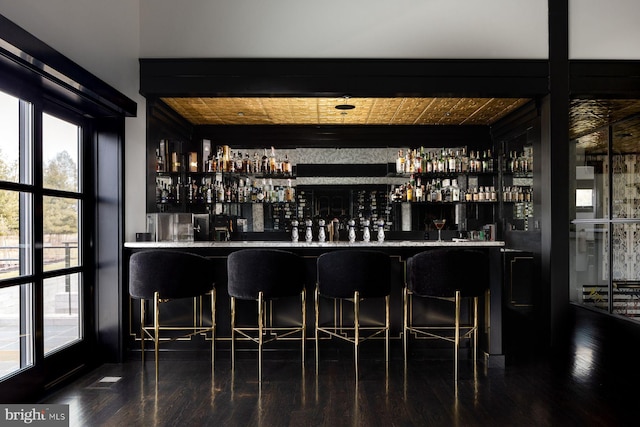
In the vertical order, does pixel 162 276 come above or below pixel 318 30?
below

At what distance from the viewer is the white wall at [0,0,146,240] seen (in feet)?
10.1

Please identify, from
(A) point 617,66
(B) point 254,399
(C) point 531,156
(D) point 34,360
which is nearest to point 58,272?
(D) point 34,360

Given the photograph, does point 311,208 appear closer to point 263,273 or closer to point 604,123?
point 263,273

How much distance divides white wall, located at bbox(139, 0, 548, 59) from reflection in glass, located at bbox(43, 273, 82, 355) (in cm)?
234

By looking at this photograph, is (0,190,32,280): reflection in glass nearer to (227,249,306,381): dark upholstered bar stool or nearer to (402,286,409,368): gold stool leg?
(227,249,306,381): dark upholstered bar stool

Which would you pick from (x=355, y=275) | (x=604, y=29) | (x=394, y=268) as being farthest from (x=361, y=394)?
(x=604, y=29)

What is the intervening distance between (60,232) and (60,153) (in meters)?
0.62

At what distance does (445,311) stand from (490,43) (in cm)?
265

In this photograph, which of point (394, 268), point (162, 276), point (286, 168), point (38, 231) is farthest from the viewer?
point (286, 168)

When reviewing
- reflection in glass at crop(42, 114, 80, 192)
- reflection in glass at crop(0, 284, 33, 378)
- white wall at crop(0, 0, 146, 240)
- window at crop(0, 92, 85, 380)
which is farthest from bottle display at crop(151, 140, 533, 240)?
reflection in glass at crop(0, 284, 33, 378)

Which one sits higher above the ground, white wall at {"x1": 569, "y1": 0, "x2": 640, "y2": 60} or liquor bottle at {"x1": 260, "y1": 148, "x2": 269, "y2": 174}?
white wall at {"x1": 569, "y1": 0, "x2": 640, "y2": 60}

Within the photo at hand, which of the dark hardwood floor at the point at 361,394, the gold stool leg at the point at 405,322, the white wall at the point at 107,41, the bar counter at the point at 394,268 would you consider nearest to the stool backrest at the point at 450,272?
the gold stool leg at the point at 405,322

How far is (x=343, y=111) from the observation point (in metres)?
5.84

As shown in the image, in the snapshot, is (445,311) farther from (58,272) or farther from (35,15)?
(35,15)
